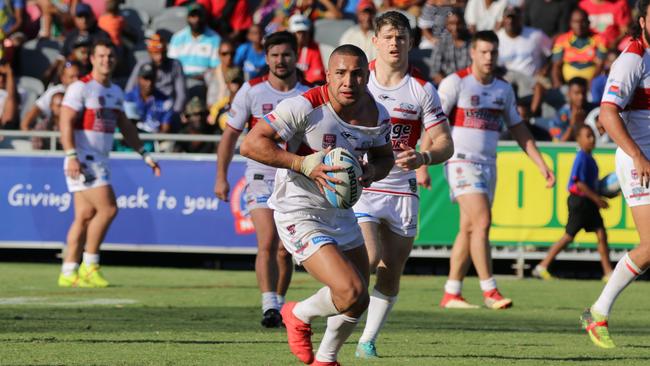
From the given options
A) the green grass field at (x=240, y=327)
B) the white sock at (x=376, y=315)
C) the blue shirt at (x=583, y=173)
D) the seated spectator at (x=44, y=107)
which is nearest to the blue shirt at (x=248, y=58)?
the seated spectator at (x=44, y=107)

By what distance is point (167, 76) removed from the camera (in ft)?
66.3

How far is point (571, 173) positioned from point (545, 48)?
483cm

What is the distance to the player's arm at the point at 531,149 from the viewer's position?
40.9 feet

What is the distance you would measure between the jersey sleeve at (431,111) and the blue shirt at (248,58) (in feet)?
37.7

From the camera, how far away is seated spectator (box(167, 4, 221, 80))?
21.6 m

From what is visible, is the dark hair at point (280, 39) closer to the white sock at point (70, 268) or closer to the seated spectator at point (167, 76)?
the white sock at point (70, 268)

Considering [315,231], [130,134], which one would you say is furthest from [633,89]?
[130,134]

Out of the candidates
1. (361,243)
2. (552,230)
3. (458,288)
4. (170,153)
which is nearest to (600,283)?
(552,230)

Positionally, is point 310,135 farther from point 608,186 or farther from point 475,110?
point 608,186

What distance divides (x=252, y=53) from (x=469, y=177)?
28.7 ft

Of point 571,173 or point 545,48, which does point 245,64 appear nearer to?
point 545,48

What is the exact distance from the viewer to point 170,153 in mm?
18078

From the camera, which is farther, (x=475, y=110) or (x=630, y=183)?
(x=475, y=110)

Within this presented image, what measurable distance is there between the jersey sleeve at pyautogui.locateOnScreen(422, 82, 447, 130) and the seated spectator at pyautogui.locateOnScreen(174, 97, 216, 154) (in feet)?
31.1
